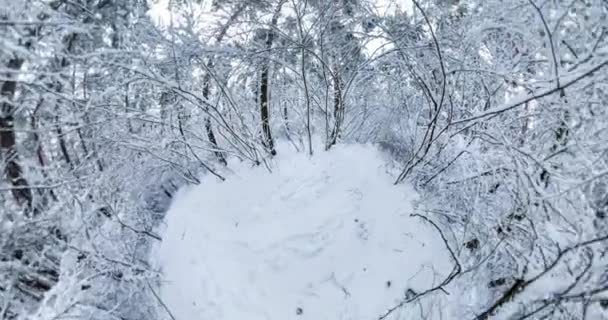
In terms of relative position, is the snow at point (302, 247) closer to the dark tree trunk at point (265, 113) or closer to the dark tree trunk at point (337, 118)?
the dark tree trunk at point (337, 118)

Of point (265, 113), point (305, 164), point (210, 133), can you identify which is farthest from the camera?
point (265, 113)

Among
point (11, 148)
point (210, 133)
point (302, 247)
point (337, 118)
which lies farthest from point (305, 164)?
point (11, 148)

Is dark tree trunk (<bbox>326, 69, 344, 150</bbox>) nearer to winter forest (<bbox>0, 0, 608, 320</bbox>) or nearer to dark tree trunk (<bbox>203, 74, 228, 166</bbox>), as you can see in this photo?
winter forest (<bbox>0, 0, 608, 320</bbox>)

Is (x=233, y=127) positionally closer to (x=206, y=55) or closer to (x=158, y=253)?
(x=206, y=55)

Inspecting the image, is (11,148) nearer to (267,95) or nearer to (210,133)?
(210,133)

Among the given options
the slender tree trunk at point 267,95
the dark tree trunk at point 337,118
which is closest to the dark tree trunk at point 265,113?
the slender tree trunk at point 267,95

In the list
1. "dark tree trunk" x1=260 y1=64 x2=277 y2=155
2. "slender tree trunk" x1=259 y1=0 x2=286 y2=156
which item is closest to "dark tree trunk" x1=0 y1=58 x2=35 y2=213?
"slender tree trunk" x1=259 y1=0 x2=286 y2=156
